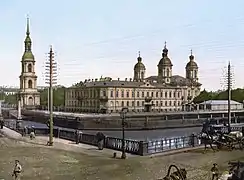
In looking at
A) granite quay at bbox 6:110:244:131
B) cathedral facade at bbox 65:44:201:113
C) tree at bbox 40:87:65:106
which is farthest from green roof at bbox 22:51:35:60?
granite quay at bbox 6:110:244:131

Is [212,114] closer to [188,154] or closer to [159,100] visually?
[159,100]

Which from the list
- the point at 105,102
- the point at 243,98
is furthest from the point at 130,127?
the point at 243,98

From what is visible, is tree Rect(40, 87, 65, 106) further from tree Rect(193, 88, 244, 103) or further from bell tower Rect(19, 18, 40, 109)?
tree Rect(193, 88, 244, 103)

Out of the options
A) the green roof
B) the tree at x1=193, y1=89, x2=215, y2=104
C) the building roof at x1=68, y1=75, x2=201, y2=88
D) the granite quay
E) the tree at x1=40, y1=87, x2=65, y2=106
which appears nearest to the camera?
the granite quay

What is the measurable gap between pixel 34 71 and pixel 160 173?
105 m

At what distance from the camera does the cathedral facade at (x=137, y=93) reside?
106 metres

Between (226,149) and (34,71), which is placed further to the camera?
(34,71)

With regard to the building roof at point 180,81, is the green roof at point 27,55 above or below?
above

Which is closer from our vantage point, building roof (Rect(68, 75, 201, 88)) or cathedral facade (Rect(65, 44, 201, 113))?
cathedral facade (Rect(65, 44, 201, 113))

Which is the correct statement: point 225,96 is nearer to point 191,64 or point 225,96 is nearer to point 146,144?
point 191,64

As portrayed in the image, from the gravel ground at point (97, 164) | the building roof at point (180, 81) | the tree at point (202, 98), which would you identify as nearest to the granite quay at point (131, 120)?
the building roof at point (180, 81)

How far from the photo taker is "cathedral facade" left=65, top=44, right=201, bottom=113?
105750 millimetres

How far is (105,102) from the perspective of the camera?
10456cm

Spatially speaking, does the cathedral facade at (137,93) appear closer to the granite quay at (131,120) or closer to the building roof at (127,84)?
the building roof at (127,84)
